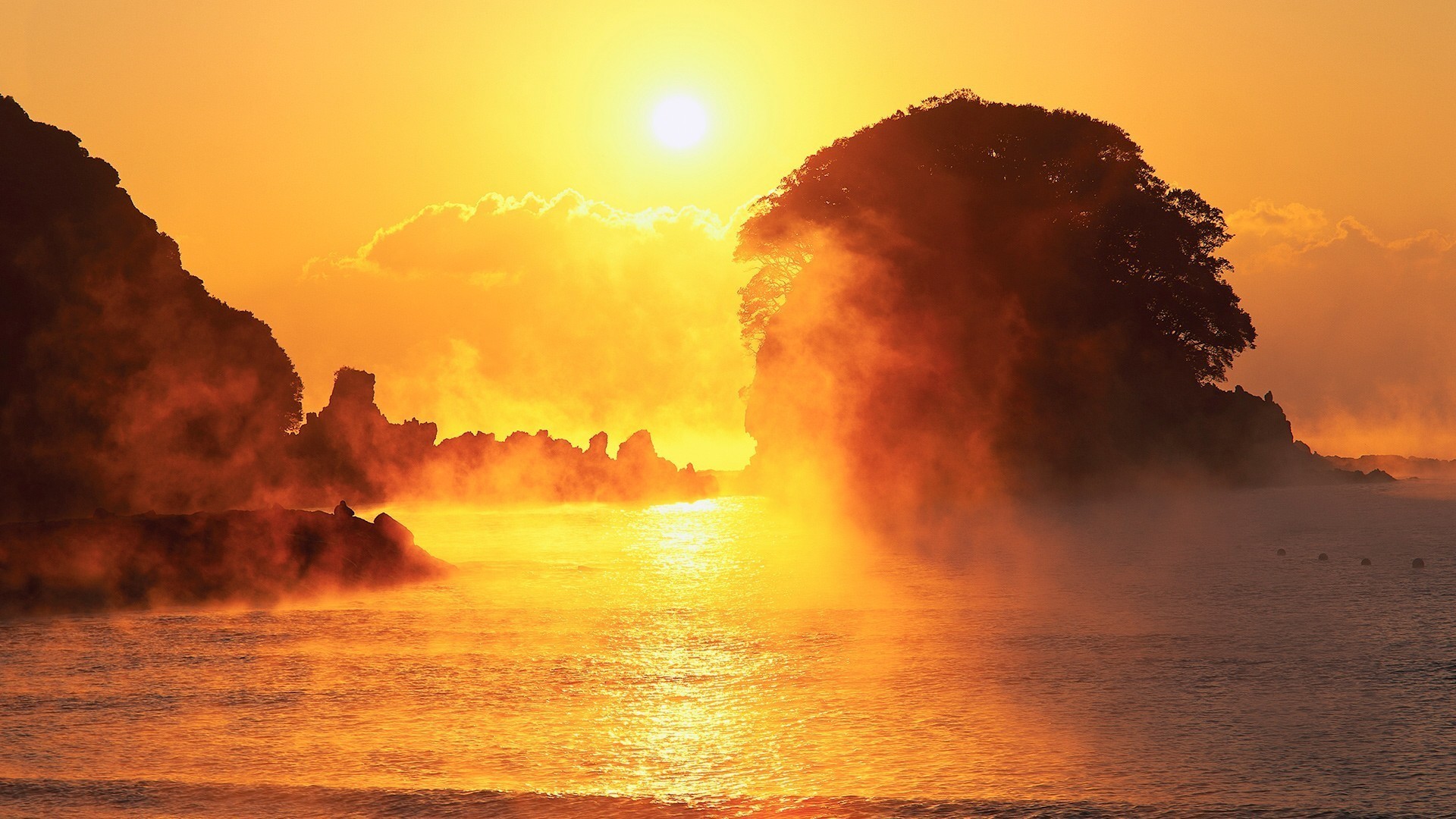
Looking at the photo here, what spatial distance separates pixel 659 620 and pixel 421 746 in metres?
7.26

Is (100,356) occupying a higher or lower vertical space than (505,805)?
higher

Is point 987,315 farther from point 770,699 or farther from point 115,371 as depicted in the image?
point 770,699

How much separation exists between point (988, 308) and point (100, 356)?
32606 millimetres

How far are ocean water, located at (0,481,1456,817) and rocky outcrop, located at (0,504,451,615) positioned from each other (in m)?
1.68

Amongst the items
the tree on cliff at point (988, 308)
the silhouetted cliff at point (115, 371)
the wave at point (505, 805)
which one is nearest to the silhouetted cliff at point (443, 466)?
the silhouetted cliff at point (115, 371)

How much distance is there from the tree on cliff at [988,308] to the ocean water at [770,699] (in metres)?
26.4

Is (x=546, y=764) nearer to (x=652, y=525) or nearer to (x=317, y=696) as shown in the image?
(x=317, y=696)

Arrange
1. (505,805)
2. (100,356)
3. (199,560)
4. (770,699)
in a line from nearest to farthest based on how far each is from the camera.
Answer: (505,805) < (770,699) < (199,560) < (100,356)

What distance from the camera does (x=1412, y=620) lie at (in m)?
14.1

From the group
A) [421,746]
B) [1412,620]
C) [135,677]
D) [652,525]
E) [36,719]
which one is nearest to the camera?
[421,746]

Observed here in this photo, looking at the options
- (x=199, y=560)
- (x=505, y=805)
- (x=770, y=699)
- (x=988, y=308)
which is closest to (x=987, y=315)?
(x=988, y=308)

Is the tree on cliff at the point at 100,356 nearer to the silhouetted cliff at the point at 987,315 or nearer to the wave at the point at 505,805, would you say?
the silhouetted cliff at the point at 987,315

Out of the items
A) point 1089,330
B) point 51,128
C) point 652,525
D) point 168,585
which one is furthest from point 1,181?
point 1089,330

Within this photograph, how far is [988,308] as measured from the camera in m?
47.5
